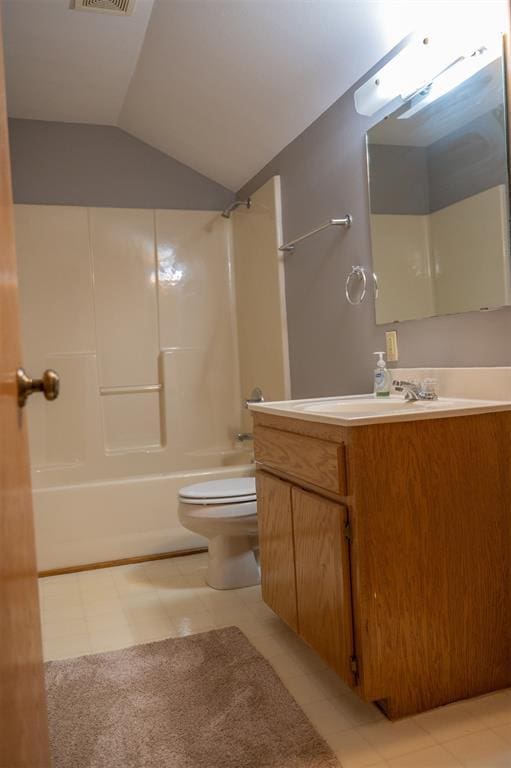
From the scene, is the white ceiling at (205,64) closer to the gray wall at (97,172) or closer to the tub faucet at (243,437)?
the gray wall at (97,172)

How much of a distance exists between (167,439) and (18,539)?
2814mm

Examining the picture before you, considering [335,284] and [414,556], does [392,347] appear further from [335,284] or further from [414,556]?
[414,556]

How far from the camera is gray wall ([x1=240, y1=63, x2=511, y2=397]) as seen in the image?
1995 mm

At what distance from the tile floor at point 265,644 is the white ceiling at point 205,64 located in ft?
6.19

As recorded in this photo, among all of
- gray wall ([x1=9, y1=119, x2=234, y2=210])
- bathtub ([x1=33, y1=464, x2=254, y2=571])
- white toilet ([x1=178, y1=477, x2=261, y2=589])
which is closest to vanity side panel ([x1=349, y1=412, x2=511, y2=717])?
white toilet ([x1=178, y1=477, x2=261, y2=589])

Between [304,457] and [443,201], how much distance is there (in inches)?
36.0

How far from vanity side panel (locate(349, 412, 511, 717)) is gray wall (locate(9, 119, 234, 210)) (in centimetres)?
264

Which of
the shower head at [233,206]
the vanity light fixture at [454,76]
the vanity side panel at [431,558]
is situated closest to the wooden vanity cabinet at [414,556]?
the vanity side panel at [431,558]

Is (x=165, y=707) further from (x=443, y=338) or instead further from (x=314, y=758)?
(x=443, y=338)

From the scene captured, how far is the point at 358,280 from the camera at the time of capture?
2.39 meters

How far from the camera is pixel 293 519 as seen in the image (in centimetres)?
179

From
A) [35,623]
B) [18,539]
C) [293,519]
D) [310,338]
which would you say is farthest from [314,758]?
[310,338]

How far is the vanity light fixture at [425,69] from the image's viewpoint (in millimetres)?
1747

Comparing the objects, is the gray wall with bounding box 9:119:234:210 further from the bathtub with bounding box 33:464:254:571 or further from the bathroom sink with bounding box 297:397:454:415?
the bathroom sink with bounding box 297:397:454:415
